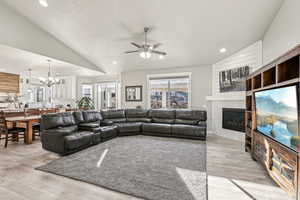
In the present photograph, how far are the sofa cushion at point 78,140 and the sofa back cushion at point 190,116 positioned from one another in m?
3.05

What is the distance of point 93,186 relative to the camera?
2088mm

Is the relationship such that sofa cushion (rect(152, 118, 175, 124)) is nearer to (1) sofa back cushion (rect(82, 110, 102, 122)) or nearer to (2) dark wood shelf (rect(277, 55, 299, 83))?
(1) sofa back cushion (rect(82, 110, 102, 122))

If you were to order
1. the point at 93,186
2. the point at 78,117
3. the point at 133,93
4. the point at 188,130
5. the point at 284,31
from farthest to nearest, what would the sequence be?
the point at 133,93, the point at 188,130, the point at 78,117, the point at 284,31, the point at 93,186

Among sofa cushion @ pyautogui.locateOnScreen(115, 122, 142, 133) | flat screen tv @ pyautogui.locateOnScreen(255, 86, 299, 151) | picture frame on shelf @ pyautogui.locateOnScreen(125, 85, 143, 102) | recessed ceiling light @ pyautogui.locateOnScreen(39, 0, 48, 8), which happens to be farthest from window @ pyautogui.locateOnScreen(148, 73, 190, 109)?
recessed ceiling light @ pyautogui.locateOnScreen(39, 0, 48, 8)

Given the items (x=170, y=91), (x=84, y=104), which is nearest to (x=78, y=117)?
(x=84, y=104)

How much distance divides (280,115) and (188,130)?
278cm

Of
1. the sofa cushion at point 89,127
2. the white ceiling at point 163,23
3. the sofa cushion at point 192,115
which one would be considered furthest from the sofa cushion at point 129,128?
the white ceiling at point 163,23

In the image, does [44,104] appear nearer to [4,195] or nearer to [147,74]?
[147,74]

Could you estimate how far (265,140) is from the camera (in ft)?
7.84

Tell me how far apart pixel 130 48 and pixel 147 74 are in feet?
6.12

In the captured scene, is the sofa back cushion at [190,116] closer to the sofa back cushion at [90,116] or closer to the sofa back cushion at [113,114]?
the sofa back cushion at [113,114]

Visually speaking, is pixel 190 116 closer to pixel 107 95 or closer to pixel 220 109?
pixel 220 109

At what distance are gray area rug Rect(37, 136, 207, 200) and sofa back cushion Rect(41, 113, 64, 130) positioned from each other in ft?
3.38

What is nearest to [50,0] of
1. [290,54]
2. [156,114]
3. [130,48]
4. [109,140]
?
[130,48]
